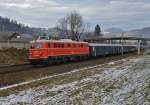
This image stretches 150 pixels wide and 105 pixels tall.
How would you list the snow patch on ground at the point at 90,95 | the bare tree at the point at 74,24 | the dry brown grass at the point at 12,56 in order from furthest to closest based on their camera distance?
1. the bare tree at the point at 74,24
2. the dry brown grass at the point at 12,56
3. the snow patch on ground at the point at 90,95

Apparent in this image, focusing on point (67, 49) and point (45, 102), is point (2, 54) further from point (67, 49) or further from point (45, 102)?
point (45, 102)

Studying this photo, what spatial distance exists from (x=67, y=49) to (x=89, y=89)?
27588 mm

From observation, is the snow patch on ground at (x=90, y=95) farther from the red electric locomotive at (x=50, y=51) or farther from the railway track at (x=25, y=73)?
the red electric locomotive at (x=50, y=51)

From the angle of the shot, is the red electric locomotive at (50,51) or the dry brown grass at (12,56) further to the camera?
the dry brown grass at (12,56)

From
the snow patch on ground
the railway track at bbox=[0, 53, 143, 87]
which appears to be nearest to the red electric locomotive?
the railway track at bbox=[0, 53, 143, 87]

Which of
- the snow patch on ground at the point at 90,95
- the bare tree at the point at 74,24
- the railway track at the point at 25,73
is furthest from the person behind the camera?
the bare tree at the point at 74,24

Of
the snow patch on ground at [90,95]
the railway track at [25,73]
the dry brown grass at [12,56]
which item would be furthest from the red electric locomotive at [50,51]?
the snow patch on ground at [90,95]

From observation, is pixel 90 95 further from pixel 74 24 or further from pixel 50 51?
pixel 74 24

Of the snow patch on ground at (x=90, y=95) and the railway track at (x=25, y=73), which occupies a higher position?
the snow patch on ground at (x=90, y=95)

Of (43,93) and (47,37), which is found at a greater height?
(47,37)

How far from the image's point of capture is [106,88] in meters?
13.9

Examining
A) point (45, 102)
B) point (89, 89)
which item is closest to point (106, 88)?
point (89, 89)

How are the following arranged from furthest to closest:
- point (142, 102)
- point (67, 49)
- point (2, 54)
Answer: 1. point (2, 54)
2. point (67, 49)
3. point (142, 102)

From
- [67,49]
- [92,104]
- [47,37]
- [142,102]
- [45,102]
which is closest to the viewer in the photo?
[142,102]
